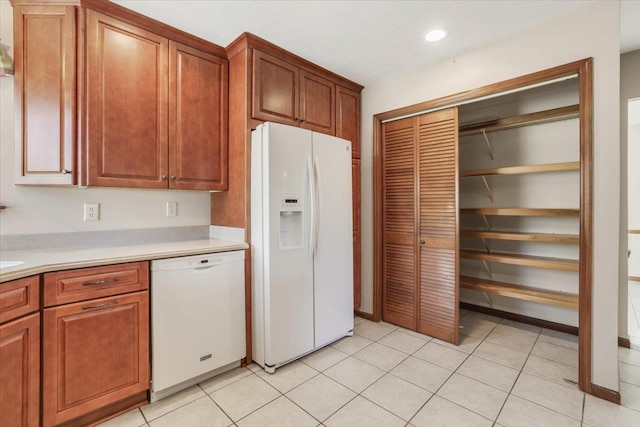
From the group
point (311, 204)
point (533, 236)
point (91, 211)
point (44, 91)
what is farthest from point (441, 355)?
point (44, 91)

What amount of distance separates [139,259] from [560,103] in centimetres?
377

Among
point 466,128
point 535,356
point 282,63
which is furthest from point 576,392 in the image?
point 282,63

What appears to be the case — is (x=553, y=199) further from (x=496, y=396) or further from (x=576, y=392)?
(x=496, y=396)

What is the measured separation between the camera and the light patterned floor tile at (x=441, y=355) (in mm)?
2246

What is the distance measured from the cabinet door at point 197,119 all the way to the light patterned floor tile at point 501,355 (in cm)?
256

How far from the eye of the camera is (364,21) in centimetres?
201

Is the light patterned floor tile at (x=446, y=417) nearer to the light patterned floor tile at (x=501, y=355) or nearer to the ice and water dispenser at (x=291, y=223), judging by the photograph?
the light patterned floor tile at (x=501, y=355)

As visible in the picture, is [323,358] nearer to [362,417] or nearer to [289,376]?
[289,376]

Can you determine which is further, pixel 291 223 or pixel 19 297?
pixel 291 223

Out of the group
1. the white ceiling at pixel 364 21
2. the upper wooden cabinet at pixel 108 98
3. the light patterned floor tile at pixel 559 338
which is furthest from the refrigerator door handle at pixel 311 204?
the light patterned floor tile at pixel 559 338

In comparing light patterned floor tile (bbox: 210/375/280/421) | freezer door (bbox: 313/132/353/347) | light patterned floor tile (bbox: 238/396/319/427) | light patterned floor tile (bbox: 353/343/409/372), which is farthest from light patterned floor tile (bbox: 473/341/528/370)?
light patterned floor tile (bbox: 210/375/280/421)

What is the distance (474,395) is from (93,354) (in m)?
2.29

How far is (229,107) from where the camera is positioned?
2.41 metres

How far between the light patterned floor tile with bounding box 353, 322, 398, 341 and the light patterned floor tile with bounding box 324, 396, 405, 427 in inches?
36.4
